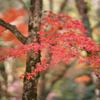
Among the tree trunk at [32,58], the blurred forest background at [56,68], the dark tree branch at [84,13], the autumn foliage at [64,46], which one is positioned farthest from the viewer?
the blurred forest background at [56,68]

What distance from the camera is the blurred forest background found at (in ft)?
68.4

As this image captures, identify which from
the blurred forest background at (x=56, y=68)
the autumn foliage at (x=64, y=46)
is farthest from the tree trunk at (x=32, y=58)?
the blurred forest background at (x=56, y=68)

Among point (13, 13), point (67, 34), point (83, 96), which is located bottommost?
point (83, 96)

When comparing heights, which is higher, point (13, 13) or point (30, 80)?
point (13, 13)

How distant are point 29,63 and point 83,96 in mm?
20245

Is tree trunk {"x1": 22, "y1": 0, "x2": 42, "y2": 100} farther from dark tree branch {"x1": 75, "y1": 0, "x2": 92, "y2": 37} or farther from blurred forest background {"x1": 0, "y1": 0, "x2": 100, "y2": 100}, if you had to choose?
dark tree branch {"x1": 75, "y1": 0, "x2": 92, "y2": 37}

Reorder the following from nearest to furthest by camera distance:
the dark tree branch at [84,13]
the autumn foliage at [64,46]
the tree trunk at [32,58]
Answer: the autumn foliage at [64,46] < the tree trunk at [32,58] < the dark tree branch at [84,13]

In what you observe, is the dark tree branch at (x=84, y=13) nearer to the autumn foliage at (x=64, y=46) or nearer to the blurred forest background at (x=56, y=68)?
the blurred forest background at (x=56, y=68)

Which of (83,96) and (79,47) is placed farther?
(83,96)

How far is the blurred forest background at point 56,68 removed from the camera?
68.4 feet

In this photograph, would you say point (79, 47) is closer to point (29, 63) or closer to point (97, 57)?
point (97, 57)

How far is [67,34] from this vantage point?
12.4 metres

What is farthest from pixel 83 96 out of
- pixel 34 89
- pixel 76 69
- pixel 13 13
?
pixel 34 89

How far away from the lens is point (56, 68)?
90.9 ft
